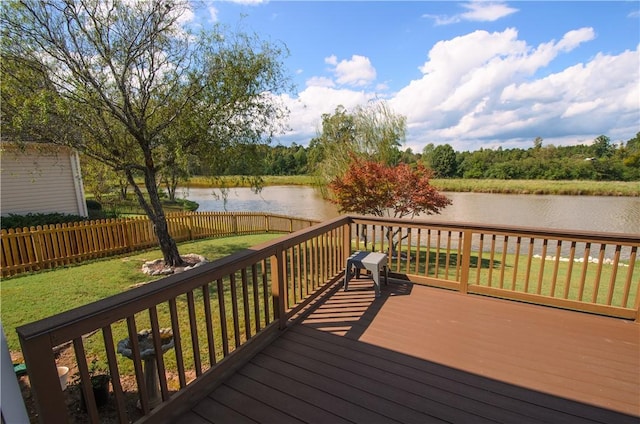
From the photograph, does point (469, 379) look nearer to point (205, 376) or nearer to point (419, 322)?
point (419, 322)

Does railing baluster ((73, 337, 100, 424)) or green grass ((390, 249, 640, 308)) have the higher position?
railing baluster ((73, 337, 100, 424))

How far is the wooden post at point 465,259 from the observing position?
125 inches

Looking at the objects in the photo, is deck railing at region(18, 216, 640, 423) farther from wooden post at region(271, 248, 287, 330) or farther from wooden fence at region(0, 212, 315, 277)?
wooden fence at region(0, 212, 315, 277)

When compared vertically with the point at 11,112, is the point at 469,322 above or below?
below

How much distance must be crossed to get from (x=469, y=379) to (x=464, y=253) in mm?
1505

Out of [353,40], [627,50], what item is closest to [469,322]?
[627,50]

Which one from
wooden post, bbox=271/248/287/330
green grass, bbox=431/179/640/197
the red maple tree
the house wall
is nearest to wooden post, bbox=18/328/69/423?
wooden post, bbox=271/248/287/330

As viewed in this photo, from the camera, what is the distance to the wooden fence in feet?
19.4

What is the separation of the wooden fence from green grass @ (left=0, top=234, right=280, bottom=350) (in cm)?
41

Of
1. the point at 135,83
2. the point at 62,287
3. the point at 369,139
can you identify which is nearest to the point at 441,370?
the point at 62,287

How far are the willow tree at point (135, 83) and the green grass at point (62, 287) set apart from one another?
1.00 meters

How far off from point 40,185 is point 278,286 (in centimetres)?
965

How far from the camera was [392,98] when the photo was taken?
11500 millimetres

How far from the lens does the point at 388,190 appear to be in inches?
284
